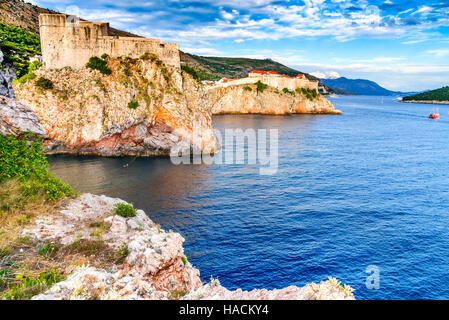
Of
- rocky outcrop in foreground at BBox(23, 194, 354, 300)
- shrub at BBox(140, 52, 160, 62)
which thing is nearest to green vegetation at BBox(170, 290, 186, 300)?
rocky outcrop in foreground at BBox(23, 194, 354, 300)

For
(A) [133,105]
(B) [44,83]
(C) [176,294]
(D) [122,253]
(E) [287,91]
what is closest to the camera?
(C) [176,294]

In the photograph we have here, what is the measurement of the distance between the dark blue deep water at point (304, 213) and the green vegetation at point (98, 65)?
50.4 feet

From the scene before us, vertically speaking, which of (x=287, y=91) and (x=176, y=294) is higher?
(x=287, y=91)

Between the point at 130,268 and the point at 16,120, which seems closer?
the point at 130,268

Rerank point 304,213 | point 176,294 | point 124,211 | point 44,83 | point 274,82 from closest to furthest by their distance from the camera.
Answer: point 176,294 < point 124,211 < point 304,213 < point 44,83 < point 274,82

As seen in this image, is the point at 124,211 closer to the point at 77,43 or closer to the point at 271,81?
the point at 77,43

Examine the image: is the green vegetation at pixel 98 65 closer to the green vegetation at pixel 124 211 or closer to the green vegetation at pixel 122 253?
the green vegetation at pixel 124 211

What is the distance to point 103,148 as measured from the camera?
44.7m

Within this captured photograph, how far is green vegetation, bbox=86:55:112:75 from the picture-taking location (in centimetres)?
4628

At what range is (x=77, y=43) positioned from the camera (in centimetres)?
4581

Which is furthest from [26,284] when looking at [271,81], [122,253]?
[271,81]

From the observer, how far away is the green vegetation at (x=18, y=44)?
207 ft

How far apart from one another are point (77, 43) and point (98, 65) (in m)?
4.66

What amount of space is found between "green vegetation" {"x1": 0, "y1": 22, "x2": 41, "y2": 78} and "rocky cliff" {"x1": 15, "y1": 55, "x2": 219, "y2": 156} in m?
19.1
